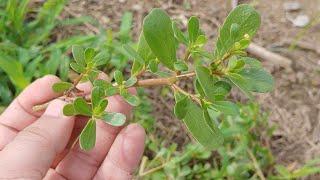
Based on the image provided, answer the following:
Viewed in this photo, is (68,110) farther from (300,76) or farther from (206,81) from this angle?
(300,76)

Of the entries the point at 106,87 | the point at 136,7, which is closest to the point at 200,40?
the point at 106,87

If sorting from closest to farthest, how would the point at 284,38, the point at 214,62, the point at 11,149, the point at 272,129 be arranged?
the point at 214,62, the point at 11,149, the point at 272,129, the point at 284,38

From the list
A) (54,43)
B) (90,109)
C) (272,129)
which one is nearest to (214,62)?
(90,109)

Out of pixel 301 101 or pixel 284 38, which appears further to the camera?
pixel 284 38

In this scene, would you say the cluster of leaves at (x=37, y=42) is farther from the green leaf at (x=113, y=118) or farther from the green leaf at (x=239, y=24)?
the green leaf at (x=239, y=24)

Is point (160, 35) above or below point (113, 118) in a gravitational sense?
above

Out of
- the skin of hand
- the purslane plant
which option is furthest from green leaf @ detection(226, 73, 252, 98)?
the skin of hand

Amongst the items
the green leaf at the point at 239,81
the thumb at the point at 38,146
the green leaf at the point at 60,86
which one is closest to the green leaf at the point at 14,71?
the thumb at the point at 38,146

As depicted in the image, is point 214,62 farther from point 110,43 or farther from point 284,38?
point 284,38
